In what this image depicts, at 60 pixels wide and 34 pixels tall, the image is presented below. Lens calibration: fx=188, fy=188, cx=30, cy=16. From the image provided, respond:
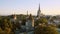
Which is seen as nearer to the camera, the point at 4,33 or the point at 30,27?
the point at 4,33

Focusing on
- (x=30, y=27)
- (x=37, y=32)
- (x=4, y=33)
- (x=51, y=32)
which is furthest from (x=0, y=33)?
(x=30, y=27)

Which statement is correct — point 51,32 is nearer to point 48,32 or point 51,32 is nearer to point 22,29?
point 48,32

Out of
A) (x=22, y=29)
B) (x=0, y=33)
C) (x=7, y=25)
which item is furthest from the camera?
(x=22, y=29)

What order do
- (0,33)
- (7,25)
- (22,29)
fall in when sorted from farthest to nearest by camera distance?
(22,29) → (7,25) → (0,33)

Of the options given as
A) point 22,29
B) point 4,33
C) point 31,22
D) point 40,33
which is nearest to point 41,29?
point 40,33

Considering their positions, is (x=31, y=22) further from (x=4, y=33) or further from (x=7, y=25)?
(x=4, y=33)

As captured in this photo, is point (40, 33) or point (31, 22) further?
point (31, 22)

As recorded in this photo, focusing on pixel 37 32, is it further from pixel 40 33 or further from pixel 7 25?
pixel 7 25
